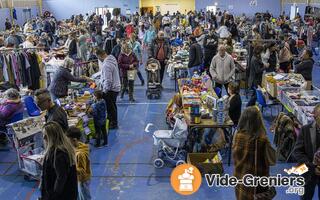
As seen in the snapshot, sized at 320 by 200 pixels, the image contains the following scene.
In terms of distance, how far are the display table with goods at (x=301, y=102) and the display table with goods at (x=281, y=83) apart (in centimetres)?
20

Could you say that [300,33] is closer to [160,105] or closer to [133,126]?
[160,105]

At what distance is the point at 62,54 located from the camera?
11.9 meters

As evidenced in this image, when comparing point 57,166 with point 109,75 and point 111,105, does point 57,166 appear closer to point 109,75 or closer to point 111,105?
point 109,75

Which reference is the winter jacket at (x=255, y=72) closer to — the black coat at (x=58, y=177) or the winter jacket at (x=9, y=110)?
the winter jacket at (x=9, y=110)

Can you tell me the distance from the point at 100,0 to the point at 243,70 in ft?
72.2

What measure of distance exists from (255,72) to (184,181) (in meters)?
4.31

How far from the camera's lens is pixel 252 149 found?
368 centimetres

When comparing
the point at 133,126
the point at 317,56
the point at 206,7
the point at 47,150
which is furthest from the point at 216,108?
the point at 206,7

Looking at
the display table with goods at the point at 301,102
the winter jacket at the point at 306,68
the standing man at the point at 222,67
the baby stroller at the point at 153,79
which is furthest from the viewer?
the baby stroller at the point at 153,79

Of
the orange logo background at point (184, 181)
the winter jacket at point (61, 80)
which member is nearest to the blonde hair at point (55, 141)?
the orange logo background at point (184, 181)

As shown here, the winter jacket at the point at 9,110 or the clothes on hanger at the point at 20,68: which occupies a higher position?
the clothes on hanger at the point at 20,68

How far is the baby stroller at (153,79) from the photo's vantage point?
1050 centimetres

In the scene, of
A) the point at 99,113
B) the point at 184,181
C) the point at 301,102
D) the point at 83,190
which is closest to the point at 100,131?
the point at 99,113

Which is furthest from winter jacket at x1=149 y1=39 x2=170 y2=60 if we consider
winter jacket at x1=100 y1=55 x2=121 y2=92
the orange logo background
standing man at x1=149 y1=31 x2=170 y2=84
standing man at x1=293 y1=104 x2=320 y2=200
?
standing man at x1=293 y1=104 x2=320 y2=200
